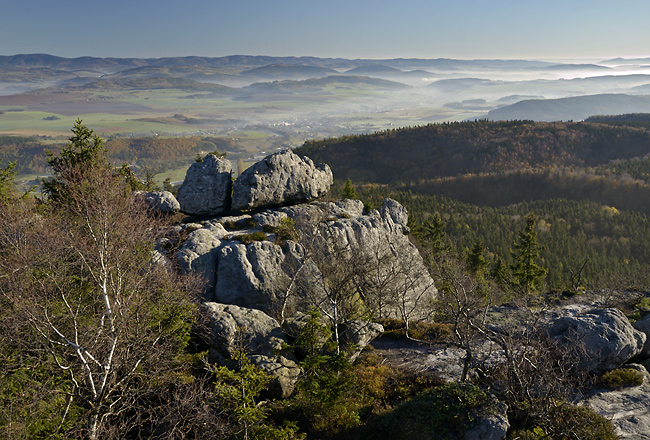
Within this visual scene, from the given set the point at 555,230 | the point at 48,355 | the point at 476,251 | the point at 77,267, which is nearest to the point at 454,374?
the point at 48,355

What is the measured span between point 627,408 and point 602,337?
4741mm

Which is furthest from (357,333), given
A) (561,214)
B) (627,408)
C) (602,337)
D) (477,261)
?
(561,214)

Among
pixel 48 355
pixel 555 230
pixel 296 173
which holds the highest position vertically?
pixel 296 173

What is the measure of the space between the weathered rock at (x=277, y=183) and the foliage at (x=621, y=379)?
3478cm

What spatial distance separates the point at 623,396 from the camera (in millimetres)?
21766

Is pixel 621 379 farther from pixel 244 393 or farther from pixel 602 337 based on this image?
pixel 244 393

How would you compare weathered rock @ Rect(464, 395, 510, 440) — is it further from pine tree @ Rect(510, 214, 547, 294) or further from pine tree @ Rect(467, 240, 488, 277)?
pine tree @ Rect(467, 240, 488, 277)

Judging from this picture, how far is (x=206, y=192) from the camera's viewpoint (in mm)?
44219

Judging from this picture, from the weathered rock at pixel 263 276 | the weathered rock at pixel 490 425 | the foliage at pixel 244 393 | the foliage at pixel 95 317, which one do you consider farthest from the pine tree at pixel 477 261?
the foliage at pixel 244 393

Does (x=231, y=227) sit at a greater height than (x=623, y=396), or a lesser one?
greater

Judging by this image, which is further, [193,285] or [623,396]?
[193,285]

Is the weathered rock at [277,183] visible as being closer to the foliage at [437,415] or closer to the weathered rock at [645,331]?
the foliage at [437,415]

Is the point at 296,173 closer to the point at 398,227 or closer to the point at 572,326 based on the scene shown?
the point at 398,227

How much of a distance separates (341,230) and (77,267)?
2571 cm
